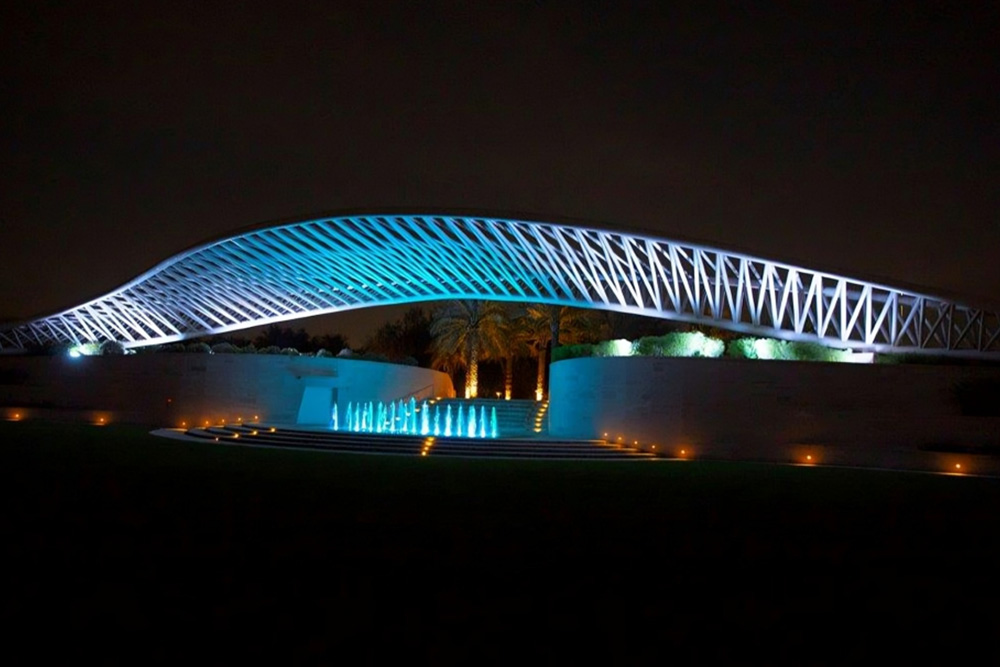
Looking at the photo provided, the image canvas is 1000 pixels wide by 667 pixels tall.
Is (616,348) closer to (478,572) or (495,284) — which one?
(495,284)

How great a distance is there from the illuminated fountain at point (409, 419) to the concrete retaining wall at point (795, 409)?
8703 millimetres

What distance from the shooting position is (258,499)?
457 inches

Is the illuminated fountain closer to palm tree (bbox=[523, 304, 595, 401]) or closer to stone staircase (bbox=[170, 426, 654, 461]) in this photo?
stone staircase (bbox=[170, 426, 654, 461])

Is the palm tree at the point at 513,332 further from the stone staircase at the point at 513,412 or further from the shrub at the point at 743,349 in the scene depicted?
the shrub at the point at 743,349

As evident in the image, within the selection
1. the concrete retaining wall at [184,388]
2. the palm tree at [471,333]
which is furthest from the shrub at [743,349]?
the palm tree at [471,333]

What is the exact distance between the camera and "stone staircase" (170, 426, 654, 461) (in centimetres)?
2244

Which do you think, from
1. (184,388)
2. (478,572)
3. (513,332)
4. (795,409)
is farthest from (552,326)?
(478,572)

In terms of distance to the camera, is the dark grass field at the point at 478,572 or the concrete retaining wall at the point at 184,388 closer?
the dark grass field at the point at 478,572

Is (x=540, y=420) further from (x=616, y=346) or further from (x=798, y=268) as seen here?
(x=798, y=268)

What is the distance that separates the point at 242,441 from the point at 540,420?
44.3ft

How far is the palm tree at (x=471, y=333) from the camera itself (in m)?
50.7

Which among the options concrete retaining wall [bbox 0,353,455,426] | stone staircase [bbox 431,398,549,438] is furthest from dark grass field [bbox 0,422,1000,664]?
stone staircase [bbox 431,398,549,438]

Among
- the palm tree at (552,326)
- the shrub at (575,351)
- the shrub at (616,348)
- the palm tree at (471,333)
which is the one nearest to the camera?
the shrub at (616,348)

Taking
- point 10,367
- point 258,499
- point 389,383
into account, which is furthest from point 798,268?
point 10,367
